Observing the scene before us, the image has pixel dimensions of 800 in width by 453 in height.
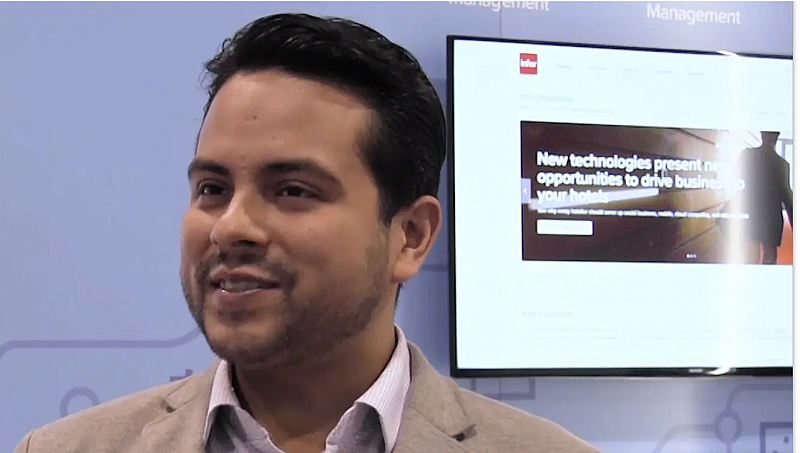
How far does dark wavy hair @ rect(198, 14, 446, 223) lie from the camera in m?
1.52

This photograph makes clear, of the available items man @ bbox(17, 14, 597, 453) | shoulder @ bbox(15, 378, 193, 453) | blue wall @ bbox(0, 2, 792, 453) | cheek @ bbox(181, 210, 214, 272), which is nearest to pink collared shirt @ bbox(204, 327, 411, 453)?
man @ bbox(17, 14, 597, 453)

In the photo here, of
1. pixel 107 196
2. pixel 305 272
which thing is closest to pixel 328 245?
pixel 305 272

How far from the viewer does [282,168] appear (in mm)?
1422

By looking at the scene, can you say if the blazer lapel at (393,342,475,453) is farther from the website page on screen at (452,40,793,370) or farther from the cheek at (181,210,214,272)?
the website page on screen at (452,40,793,370)

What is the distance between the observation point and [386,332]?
1.60 meters

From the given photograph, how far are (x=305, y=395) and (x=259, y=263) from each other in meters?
0.25

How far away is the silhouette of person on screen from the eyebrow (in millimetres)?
1625

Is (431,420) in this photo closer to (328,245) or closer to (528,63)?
(328,245)

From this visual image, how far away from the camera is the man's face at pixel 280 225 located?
1.40 metres

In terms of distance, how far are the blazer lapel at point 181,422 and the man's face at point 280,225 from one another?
0.12 meters

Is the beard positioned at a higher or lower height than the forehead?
lower

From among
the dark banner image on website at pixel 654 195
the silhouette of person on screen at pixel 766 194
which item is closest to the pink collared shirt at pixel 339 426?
the dark banner image on website at pixel 654 195

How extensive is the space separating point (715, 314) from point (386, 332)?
4.46 ft

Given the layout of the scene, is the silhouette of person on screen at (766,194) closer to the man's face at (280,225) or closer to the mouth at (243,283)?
the man's face at (280,225)
